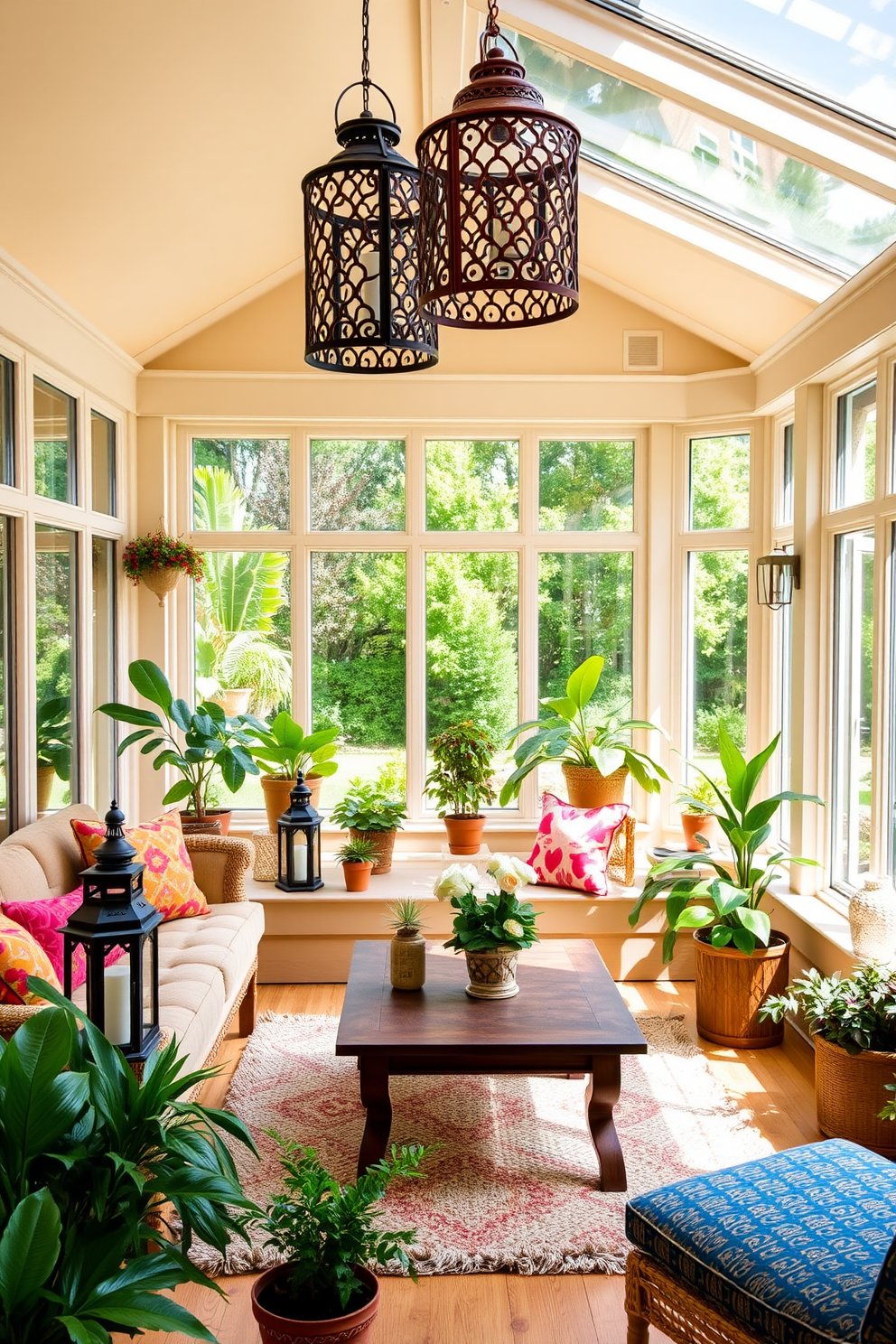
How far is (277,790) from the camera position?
5469mm

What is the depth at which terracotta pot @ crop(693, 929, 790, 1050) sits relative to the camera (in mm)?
4230

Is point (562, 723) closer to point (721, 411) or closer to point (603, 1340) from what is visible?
point (721, 411)

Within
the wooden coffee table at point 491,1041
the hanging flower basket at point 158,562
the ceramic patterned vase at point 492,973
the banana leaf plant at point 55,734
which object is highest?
the hanging flower basket at point 158,562

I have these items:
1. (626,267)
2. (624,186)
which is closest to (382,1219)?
(624,186)

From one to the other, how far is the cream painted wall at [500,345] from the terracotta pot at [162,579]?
1095 mm

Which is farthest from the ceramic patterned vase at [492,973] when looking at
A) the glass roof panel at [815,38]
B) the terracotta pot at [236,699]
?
the glass roof panel at [815,38]

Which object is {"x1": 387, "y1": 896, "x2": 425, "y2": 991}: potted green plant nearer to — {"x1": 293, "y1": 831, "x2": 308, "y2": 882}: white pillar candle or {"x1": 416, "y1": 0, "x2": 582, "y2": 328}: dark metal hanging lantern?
{"x1": 293, "y1": 831, "x2": 308, "y2": 882}: white pillar candle

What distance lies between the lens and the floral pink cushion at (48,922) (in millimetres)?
3193

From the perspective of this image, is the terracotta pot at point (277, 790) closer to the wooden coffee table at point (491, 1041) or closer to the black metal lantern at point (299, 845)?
the black metal lantern at point (299, 845)

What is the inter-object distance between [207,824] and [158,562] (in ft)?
4.40

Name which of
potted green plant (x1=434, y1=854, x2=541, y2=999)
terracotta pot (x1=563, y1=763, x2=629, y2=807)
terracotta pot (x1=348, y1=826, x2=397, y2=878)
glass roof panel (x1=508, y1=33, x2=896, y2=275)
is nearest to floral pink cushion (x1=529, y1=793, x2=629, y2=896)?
terracotta pot (x1=563, y1=763, x2=629, y2=807)

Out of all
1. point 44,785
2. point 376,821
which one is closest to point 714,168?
point 376,821

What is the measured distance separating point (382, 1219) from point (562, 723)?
2895mm

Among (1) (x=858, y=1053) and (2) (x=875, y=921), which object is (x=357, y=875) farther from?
(1) (x=858, y=1053)
